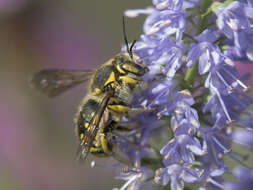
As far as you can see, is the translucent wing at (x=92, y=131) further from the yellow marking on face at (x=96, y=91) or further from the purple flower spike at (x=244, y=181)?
the purple flower spike at (x=244, y=181)

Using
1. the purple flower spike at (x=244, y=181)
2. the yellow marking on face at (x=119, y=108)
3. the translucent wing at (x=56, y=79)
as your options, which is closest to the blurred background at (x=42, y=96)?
the translucent wing at (x=56, y=79)

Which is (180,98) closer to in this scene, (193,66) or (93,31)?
(193,66)

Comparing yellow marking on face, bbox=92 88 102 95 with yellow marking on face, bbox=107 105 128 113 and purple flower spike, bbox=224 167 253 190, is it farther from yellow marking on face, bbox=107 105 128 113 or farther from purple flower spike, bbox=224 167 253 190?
purple flower spike, bbox=224 167 253 190

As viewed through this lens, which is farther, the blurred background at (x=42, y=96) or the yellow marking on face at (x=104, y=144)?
the blurred background at (x=42, y=96)

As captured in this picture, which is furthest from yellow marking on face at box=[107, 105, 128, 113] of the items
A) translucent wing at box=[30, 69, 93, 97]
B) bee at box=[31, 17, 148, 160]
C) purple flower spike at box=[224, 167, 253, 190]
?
purple flower spike at box=[224, 167, 253, 190]

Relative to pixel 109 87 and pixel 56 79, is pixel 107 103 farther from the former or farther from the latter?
pixel 56 79

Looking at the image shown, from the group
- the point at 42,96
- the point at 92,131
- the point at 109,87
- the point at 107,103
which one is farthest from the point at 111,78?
the point at 42,96
